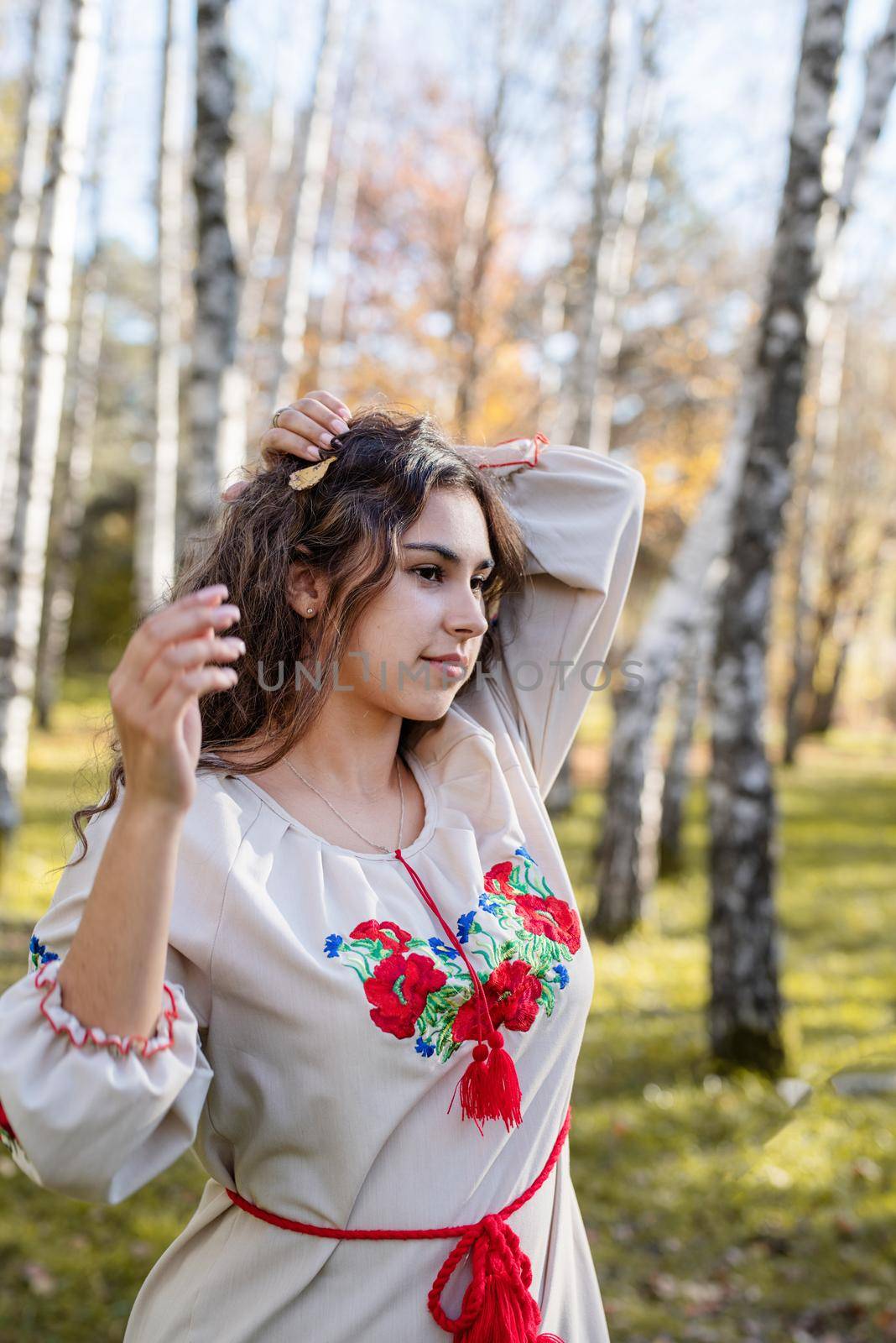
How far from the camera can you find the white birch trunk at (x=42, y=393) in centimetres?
614

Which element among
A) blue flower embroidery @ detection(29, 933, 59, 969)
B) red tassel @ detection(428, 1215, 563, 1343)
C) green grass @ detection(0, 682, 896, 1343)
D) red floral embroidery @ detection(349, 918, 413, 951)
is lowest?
green grass @ detection(0, 682, 896, 1343)

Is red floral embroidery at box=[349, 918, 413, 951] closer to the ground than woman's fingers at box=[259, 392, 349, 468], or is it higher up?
closer to the ground

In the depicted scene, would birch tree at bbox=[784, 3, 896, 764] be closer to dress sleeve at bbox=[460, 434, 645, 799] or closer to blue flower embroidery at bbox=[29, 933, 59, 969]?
dress sleeve at bbox=[460, 434, 645, 799]

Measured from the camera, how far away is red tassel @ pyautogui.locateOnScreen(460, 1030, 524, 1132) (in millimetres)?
1446

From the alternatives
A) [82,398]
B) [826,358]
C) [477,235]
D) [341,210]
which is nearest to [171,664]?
[341,210]

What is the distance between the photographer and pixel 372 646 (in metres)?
1.62

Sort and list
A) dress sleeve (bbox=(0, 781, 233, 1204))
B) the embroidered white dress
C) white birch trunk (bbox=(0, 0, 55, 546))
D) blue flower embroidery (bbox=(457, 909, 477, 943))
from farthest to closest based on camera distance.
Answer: white birch trunk (bbox=(0, 0, 55, 546)) < blue flower embroidery (bbox=(457, 909, 477, 943)) < the embroidered white dress < dress sleeve (bbox=(0, 781, 233, 1204))

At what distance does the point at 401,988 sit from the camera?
4.68 ft

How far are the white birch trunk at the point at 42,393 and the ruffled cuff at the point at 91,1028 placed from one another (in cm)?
580

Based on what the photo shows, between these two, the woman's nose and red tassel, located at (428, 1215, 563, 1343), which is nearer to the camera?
red tassel, located at (428, 1215, 563, 1343)

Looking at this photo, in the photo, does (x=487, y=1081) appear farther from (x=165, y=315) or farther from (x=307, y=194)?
(x=165, y=315)

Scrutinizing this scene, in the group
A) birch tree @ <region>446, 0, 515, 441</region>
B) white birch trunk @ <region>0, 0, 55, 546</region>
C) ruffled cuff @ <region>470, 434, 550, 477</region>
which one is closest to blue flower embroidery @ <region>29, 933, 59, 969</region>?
ruffled cuff @ <region>470, 434, 550, 477</region>

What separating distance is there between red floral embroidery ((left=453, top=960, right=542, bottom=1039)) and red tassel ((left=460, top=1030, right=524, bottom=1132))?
33 mm

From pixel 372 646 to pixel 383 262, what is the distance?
52.4 ft
